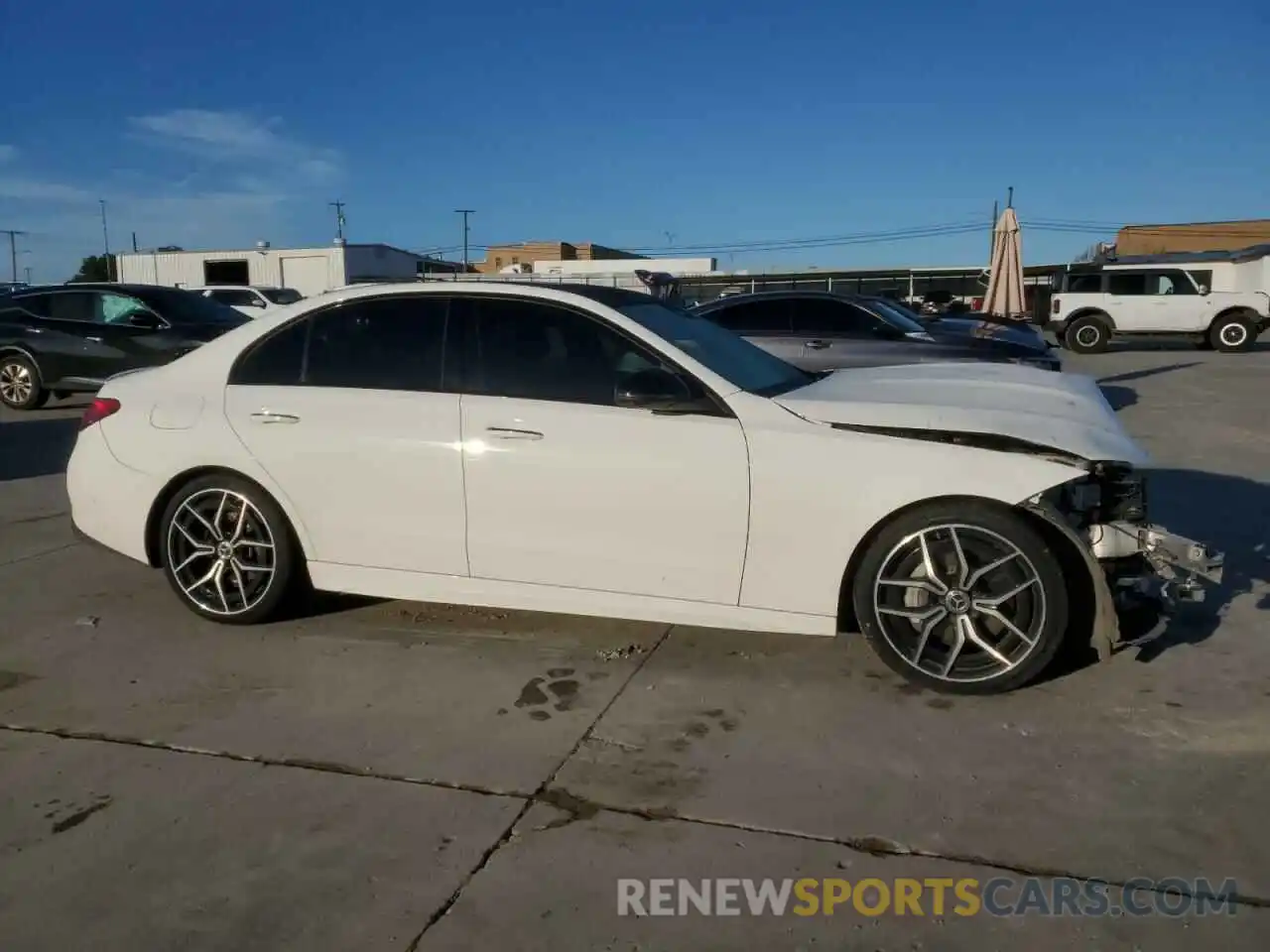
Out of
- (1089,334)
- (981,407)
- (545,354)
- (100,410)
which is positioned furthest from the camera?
(1089,334)

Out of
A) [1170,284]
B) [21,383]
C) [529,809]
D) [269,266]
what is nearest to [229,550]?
[529,809]

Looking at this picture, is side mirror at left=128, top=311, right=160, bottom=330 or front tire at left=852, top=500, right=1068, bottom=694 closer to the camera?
front tire at left=852, top=500, right=1068, bottom=694

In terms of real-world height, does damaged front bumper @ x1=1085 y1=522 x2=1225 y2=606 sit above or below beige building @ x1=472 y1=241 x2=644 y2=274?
below

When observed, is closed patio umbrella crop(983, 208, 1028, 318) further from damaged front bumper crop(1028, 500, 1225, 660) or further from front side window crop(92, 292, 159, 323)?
damaged front bumper crop(1028, 500, 1225, 660)

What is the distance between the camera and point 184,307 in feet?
42.4

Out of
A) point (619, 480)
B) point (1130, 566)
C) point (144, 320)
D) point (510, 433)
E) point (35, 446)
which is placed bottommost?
point (35, 446)

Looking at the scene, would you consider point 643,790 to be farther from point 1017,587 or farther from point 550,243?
point 550,243

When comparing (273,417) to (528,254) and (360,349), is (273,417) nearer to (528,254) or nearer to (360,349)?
(360,349)

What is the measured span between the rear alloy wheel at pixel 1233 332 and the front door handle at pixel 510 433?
23.4 metres

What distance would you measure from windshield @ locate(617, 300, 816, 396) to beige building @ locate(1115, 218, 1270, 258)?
51768 mm

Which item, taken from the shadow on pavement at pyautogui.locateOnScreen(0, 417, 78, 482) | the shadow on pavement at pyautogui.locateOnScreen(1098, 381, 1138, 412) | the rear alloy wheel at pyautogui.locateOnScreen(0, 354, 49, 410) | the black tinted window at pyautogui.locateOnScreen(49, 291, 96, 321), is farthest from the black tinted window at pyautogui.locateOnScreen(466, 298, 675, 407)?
the rear alloy wheel at pyautogui.locateOnScreen(0, 354, 49, 410)

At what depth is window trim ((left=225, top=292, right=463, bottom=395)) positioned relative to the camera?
14.4 ft

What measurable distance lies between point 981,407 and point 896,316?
7.52 m

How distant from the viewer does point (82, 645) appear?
181 inches
